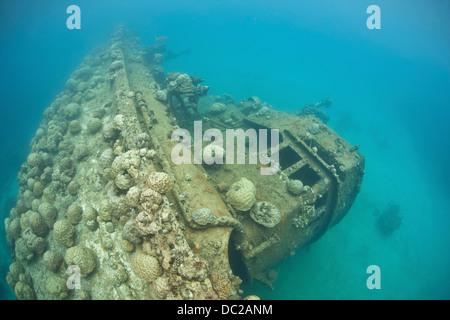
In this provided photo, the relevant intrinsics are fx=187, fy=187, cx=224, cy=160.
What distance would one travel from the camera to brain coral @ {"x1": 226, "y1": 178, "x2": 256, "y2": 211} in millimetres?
5926

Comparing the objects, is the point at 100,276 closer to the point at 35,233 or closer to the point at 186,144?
the point at 35,233

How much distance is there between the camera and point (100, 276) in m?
4.60

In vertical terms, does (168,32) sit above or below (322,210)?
above

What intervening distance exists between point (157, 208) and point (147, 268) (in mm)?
1201

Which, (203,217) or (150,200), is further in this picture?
(203,217)

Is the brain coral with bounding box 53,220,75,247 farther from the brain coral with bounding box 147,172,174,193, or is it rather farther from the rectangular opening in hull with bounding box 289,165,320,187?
the rectangular opening in hull with bounding box 289,165,320,187

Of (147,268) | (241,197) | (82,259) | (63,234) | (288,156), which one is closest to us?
(147,268)

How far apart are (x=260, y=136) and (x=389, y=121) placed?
125ft

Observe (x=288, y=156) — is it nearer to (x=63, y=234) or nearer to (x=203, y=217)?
(x=203, y=217)

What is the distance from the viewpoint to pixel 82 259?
471cm

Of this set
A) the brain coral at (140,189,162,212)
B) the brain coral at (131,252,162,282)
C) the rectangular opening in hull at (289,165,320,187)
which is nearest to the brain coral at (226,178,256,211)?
the brain coral at (140,189,162,212)

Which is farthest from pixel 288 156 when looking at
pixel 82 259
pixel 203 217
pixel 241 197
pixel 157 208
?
pixel 82 259

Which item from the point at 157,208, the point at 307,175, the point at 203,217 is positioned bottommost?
the point at 307,175
